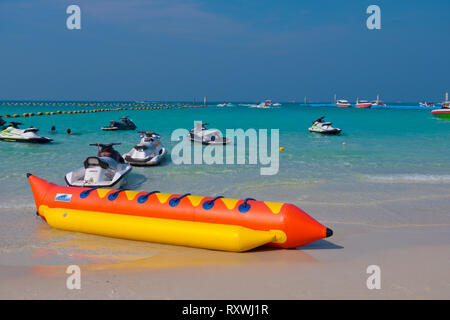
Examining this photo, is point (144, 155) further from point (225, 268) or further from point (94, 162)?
point (225, 268)

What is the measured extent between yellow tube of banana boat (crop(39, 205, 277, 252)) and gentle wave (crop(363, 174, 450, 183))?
6817 millimetres

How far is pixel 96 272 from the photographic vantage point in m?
4.64

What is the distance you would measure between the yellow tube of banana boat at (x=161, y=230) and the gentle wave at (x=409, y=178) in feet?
22.4

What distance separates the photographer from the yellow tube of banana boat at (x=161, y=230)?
512 cm

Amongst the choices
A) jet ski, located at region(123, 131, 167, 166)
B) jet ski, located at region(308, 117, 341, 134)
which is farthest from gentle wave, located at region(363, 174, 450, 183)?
jet ski, located at region(308, 117, 341, 134)

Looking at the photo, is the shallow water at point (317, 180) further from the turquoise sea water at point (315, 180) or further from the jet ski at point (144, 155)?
the jet ski at point (144, 155)

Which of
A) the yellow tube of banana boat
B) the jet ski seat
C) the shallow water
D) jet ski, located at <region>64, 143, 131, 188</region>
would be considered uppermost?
the jet ski seat

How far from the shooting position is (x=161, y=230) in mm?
5398

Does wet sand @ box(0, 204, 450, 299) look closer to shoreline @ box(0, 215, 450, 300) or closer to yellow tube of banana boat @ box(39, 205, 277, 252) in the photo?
shoreline @ box(0, 215, 450, 300)

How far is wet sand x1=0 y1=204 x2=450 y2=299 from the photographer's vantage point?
4.11 m

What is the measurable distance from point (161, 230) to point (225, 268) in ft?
3.80

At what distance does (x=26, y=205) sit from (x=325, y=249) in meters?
5.87

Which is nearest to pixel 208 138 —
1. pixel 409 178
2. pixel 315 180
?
pixel 315 180
